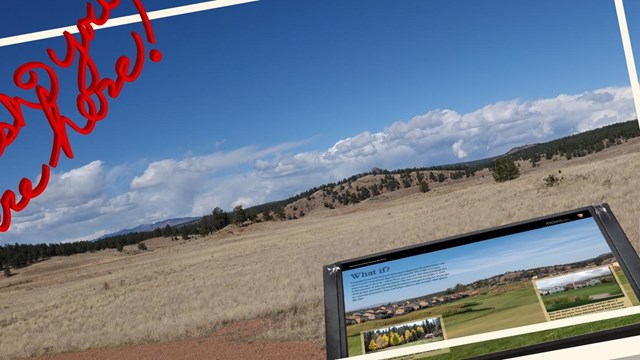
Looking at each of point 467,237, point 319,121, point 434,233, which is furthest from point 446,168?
point 467,237

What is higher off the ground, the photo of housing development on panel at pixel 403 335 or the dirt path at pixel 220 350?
the photo of housing development on panel at pixel 403 335

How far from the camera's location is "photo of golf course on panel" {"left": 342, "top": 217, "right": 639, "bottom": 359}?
9.25ft

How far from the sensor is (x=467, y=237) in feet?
11.4

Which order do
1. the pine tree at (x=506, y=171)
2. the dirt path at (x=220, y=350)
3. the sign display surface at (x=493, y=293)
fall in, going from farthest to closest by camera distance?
1. the pine tree at (x=506, y=171)
2. the dirt path at (x=220, y=350)
3. the sign display surface at (x=493, y=293)

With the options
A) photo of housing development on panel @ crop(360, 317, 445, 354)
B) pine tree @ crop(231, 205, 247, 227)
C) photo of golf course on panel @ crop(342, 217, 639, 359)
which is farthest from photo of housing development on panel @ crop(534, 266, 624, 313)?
pine tree @ crop(231, 205, 247, 227)

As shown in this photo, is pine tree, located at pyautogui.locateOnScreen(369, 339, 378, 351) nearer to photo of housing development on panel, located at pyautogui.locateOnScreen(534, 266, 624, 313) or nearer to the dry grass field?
photo of housing development on panel, located at pyautogui.locateOnScreen(534, 266, 624, 313)

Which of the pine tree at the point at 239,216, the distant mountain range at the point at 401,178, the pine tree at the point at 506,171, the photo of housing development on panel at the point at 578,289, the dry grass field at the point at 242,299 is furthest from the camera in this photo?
the distant mountain range at the point at 401,178

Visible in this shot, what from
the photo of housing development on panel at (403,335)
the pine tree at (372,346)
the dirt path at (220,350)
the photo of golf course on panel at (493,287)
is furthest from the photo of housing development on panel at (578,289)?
the dirt path at (220,350)

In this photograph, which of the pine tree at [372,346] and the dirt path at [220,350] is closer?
the pine tree at [372,346]

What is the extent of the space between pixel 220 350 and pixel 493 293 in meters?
6.46

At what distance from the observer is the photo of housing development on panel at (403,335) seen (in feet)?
9.34

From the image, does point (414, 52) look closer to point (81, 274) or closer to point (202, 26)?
point (202, 26)
